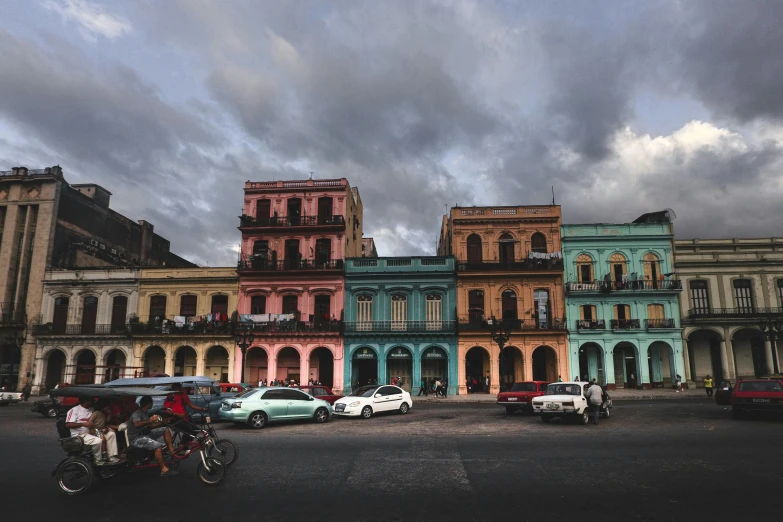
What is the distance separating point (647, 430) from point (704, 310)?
1083 inches

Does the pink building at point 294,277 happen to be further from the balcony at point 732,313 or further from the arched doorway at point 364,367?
the balcony at point 732,313

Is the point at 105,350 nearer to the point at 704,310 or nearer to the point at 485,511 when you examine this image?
the point at 485,511

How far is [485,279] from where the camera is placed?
3797 cm

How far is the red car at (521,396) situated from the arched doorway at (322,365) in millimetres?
19733

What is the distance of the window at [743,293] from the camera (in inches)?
1497

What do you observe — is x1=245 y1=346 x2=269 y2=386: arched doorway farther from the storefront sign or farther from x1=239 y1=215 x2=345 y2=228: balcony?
x1=239 y1=215 x2=345 y2=228: balcony

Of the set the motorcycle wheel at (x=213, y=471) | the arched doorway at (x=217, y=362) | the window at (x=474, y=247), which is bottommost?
the motorcycle wheel at (x=213, y=471)

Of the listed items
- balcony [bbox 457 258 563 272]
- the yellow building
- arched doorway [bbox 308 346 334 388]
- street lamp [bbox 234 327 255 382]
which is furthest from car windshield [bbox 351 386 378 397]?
the yellow building

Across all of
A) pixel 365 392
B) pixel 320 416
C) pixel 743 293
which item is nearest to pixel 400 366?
pixel 365 392

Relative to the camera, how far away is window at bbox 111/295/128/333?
39531mm

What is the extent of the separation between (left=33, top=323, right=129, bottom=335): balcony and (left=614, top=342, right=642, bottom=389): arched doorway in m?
37.4

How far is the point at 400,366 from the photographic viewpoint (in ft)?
124

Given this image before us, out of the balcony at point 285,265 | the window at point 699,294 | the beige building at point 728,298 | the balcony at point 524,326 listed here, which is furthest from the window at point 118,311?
the window at point 699,294

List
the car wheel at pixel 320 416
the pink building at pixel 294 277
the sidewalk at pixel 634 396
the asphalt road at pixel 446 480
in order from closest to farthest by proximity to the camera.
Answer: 1. the asphalt road at pixel 446 480
2. the car wheel at pixel 320 416
3. the sidewalk at pixel 634 396
4. the pink building at pixel 294 277
